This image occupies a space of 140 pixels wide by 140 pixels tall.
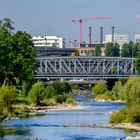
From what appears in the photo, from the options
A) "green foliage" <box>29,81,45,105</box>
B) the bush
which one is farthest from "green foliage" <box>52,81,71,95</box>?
the bush

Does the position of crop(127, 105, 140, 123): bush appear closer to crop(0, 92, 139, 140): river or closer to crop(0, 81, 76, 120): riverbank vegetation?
crop(0, 92, 139, 140): river

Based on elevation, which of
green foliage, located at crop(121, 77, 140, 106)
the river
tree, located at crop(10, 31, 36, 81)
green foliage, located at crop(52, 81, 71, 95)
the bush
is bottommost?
green foliage, located at crop(52, 81, 71, 95)

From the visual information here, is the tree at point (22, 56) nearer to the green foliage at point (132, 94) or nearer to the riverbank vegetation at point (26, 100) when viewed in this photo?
the riverbank vegetation at point (26, 100)

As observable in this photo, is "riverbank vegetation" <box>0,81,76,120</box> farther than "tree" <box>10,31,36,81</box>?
No

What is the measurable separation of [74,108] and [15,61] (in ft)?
45.7

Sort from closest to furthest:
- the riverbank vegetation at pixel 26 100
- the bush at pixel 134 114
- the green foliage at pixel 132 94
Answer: the bush at pixel 134 114, the green foliage at pixel 132 94, the riverbank vegetation at pixel 26 100

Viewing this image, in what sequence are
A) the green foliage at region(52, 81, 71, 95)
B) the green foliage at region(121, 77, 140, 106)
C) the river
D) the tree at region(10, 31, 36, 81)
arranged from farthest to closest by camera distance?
the green foliage at region(52, 81, 71, 95)
the tree at region(10, 31, 36, 81)
the green foliage at region(121, 77, 140, 106)
the river

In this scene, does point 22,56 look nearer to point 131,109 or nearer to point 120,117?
point 120,117

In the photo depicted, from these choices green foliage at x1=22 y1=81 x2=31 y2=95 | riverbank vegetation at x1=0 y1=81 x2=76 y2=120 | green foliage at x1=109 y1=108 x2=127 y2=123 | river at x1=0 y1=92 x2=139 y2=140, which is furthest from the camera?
green foliage at x1=22 y1=81 x2=31 y2=95

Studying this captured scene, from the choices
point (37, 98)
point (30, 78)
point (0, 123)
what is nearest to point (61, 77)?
point (30, 78)

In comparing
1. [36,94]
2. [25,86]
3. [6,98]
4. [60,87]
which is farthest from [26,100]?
[60,87]

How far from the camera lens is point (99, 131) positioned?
6550 centimetres

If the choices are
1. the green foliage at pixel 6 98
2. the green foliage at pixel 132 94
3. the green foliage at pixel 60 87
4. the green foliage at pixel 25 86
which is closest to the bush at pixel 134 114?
the green foliage at pixel 132 94

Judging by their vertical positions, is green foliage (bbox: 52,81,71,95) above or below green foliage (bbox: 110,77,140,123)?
below
